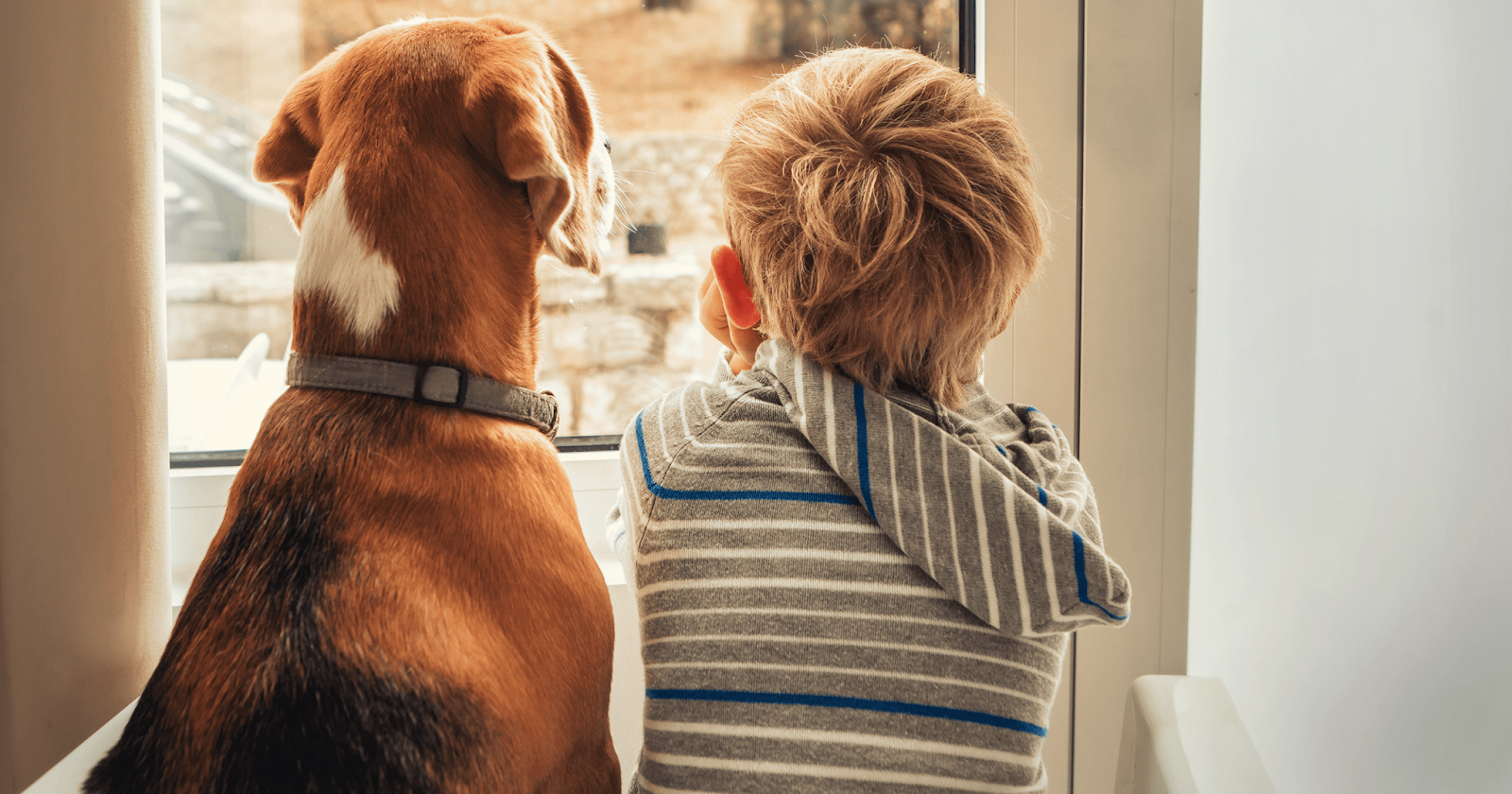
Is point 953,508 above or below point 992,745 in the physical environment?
above

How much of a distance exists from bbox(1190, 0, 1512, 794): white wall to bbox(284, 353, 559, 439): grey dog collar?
0.68 meters

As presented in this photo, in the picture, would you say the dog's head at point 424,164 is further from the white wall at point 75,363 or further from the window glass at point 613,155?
the window glass at point 613,155

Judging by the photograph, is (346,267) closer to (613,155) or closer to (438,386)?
(438,386)

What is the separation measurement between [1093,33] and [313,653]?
1.00 metres

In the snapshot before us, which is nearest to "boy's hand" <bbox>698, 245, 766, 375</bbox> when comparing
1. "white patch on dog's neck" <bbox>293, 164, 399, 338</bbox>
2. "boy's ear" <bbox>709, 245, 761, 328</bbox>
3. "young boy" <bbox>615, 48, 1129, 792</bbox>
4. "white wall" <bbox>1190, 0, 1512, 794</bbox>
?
"boy's ear" <bbox>709, 245, 761, 328</bbox>

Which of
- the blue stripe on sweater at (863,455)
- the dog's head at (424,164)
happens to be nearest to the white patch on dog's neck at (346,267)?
the dog's head at (424,164)

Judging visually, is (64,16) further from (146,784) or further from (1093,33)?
(1093,33)

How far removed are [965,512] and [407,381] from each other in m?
0.45

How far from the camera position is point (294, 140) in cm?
81

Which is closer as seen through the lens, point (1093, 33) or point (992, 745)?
point (992, 745)

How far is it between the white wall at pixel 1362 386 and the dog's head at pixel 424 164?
24.6 inches

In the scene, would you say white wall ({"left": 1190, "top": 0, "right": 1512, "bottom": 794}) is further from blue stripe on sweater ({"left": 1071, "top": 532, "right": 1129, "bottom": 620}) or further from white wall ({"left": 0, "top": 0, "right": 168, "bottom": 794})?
white wall ({"left": 0, "top": 0, "right": 168, "bottom": 794})

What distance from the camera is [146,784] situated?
619 mm

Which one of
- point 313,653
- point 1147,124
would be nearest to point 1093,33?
point 1147,124
